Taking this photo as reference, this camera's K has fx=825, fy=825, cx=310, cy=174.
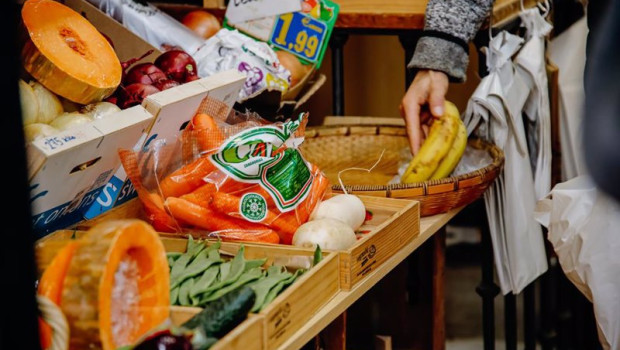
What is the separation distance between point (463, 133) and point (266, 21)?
73cm

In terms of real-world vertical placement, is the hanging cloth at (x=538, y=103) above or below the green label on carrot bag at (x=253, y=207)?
below

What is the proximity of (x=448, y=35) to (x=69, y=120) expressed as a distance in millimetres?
1184

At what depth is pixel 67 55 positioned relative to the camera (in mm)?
1650

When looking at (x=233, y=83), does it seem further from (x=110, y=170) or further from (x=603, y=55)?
(x=603, y=55)

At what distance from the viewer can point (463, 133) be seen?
2.26 meters

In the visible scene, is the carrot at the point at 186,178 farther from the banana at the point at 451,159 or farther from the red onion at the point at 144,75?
the banana at the point at 451,159

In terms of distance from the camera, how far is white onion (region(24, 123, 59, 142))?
1.52 m

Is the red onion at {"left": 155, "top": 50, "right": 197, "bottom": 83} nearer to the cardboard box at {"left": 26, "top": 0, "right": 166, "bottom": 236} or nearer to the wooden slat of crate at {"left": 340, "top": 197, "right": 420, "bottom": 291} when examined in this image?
the cardboard box at {"left": 26, "top": 0, "right": 166, "bottom": 236}

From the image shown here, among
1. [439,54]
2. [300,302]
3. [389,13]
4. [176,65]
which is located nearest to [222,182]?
[300,302]

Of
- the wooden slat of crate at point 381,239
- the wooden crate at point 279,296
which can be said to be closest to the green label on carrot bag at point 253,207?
the wooden crate at point 279,296

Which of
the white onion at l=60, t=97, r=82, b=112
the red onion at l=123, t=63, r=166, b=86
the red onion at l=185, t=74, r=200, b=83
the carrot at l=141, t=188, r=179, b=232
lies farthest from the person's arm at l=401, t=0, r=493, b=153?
the white onion at l=60, t=97, r=82, b=112

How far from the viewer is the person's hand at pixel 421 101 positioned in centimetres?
227

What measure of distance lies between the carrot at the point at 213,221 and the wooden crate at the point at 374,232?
3.8 inches

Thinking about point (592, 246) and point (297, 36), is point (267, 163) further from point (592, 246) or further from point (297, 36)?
point (297, 36)
